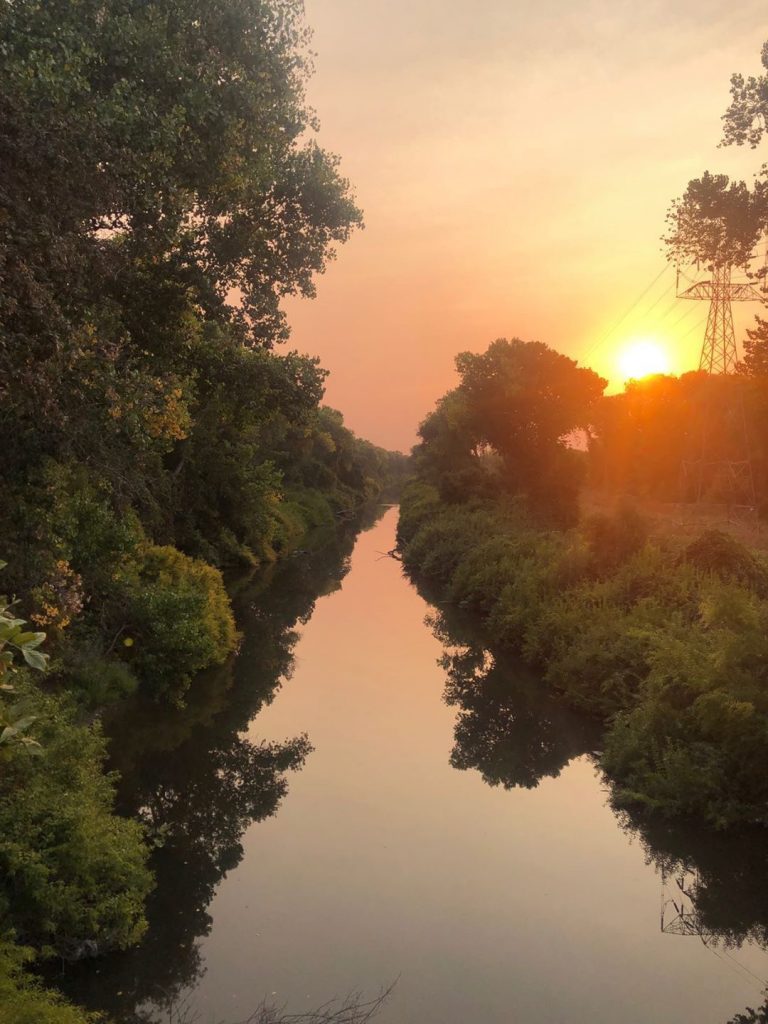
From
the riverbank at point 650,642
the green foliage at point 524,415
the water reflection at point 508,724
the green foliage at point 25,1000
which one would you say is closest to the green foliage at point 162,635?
the water reflection at point 508,724

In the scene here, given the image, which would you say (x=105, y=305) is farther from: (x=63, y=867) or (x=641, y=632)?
(x=641, y=632)

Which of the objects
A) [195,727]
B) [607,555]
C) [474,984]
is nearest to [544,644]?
[607,555]

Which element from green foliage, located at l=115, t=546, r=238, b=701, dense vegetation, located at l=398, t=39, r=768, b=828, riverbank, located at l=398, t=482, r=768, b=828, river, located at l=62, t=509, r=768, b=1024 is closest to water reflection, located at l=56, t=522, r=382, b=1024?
river, located at l=62, t=509, r=768, b=1024

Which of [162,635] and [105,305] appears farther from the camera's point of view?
[162,635]

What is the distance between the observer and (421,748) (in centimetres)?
1680

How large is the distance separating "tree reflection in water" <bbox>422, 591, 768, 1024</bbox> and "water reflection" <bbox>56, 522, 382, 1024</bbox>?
4.40m

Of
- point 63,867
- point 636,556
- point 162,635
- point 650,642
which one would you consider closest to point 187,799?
point 63,867

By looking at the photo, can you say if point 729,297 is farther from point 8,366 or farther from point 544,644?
point 8,366

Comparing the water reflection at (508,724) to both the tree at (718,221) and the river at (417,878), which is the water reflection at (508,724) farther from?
the tree at (718,221)

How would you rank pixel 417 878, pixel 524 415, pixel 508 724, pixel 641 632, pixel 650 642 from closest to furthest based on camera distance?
1. pixel 417 878
2. pixel 641 632
3. pixel 650 642
4. pixel 508 724
5. pixel 524 415

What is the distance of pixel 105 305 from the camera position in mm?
10562

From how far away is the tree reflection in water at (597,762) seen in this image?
10.3 meters

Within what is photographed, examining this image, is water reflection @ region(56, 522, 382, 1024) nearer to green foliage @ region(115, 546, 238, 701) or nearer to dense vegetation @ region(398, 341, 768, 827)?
green foliage @ region(115, 546, 238, 701)

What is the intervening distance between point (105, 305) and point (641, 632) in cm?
1227
